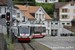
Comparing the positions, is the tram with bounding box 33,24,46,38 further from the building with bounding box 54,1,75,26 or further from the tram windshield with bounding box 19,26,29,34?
the building with bounding box 54,1,75,26

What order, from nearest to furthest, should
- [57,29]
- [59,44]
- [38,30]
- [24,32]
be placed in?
[59,44] → [24,32] → [38,30] → [57,29]

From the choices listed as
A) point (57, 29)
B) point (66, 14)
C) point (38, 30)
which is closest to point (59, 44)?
point (38, 30)

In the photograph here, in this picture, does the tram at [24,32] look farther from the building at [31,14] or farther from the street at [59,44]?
the building at [31,14]

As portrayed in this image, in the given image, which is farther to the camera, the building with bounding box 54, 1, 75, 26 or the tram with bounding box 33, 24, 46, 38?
the building with bounding box 54, 1, 75, 26

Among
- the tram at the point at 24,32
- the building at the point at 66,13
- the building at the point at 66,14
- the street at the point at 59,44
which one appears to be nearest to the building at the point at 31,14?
the building at the point at 66,14

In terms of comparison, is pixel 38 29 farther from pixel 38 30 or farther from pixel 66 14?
pixel 66 14

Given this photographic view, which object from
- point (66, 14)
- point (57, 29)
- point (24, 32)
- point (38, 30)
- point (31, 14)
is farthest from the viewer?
point (66, 14)

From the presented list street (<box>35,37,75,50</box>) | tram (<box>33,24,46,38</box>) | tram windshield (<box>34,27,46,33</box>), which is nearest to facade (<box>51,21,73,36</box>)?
tram windshield (<box>34,27,46,33</box>)

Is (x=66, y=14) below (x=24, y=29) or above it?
above

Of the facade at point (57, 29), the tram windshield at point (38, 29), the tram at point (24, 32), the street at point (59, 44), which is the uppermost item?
the tram at point (24, 32)

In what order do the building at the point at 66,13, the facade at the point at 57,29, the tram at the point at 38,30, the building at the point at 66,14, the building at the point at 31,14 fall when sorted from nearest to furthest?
the tram at the point at 38,30 < the building at the point at 31,14 < the facade at the point at 57,29 < the building at the point at 66,14 < the building at the point at 66,13

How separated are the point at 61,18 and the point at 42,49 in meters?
52.6

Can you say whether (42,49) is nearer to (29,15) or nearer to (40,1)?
(29,15)

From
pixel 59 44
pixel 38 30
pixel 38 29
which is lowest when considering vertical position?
pixel 59 44
